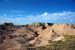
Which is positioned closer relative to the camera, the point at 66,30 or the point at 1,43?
the point at 1,43

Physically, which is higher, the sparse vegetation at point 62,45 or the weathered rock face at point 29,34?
the weathered rock face at point 29,34

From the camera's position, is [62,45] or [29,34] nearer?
[62,45]

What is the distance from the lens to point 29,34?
1223 cm

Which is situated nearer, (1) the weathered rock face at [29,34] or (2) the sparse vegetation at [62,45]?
(2) the sparse vegetation at [62,45]

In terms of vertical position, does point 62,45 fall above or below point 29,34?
below

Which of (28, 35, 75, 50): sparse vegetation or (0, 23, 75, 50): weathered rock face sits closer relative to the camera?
(28, 35, 75, 50): sparse vegetation

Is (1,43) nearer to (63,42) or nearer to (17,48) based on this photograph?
(17,48)

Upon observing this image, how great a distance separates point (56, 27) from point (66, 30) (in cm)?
61

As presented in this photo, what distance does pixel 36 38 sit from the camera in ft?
38.4

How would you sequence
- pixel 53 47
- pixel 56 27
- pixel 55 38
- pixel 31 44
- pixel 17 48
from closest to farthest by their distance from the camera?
pixel 17 48 → pixel 53 47 → pixel 31 44 → pixel 55 38 → pixel 56 27

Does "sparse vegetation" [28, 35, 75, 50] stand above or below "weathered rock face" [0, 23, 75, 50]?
below

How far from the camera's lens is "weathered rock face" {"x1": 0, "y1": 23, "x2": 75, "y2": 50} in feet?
32.0

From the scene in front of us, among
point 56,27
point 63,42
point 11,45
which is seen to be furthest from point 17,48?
point 56,27

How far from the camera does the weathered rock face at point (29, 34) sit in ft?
32.0
